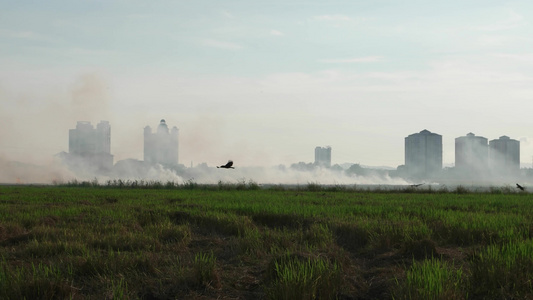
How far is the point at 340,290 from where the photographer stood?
19.4 ft

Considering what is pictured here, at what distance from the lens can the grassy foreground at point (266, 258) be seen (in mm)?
5668

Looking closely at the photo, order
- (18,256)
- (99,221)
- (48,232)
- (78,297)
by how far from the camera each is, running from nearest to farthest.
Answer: (78,297), (18,256), (48,232), (99,221)

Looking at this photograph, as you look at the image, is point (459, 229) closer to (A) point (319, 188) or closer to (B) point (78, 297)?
(B) point (78, 297)

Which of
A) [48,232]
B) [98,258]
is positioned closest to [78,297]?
[98,258]

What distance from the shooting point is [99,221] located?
1154 cm

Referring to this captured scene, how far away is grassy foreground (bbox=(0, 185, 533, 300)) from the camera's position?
567 cm

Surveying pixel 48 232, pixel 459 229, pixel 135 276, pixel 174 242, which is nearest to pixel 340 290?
pixel 135 276

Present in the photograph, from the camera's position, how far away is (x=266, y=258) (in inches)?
292

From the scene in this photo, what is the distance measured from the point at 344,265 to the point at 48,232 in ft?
19.4

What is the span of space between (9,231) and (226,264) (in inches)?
218

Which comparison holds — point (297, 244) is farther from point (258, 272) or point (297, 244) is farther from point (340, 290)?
point (340, 290)

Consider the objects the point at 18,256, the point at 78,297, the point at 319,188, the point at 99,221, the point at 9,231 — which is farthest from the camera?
the point at 319,188

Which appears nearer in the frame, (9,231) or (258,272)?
(258,272)

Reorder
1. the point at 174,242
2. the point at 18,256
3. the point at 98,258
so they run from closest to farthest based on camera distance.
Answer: the point at 98,258
the point at 18,256
the point at 174,242
